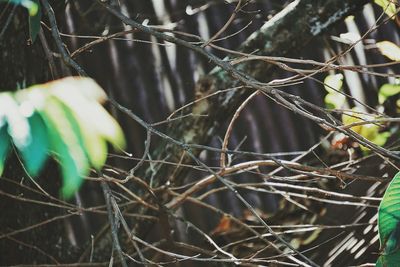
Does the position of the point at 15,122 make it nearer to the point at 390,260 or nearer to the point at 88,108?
the point at 88,108

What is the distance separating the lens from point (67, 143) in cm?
59

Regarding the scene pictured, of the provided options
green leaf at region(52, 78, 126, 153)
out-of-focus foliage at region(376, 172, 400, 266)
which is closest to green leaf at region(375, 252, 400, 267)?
out-of-focus foliage at region(376, 172, 400, 266)

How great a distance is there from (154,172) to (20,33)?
1.98 feet

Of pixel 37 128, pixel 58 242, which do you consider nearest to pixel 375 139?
pixel 58 242

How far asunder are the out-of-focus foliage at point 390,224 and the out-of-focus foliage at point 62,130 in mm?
939

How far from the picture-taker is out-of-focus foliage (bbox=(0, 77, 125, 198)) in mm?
582

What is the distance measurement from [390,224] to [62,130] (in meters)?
0.98

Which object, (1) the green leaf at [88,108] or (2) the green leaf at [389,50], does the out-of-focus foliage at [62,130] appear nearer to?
(1) the green leaf at [88,108]

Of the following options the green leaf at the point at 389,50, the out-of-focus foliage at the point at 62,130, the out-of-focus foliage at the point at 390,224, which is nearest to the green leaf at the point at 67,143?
the out-of-focus foliage at the point at 62,130

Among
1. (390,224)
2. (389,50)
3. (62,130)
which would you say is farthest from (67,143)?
(389,50)

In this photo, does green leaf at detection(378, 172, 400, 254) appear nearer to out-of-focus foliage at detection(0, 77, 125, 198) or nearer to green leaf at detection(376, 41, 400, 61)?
green leaf at detection(376, 41, 400, 61)

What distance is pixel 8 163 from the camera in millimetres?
1978

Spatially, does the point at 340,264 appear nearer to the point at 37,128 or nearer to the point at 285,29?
the point at 285,29

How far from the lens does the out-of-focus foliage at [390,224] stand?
138 cm
